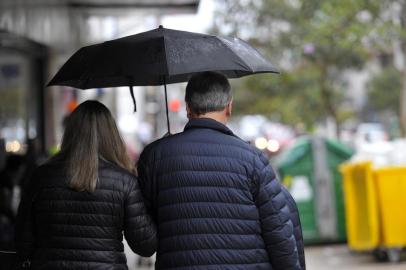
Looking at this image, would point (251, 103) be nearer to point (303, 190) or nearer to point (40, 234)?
point (303, 190)

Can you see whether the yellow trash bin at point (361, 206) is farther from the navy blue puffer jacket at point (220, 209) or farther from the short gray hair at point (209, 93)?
the short gray hair at point (209, 93)

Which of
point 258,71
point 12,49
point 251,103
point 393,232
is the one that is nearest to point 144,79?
point 258,71

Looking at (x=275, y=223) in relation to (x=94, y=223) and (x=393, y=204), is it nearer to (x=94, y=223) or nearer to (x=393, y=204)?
(x=94, y=223)

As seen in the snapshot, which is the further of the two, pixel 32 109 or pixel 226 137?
pixel 32 109

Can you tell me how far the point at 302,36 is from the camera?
19922mm

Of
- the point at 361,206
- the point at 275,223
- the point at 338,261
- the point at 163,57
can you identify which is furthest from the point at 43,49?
the point at 275,223

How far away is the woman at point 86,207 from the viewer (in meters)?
3.54

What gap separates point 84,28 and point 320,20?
6.41 meters

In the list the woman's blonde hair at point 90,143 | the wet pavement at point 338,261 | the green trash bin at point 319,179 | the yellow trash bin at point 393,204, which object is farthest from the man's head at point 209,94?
the green trash bin at point 319,179

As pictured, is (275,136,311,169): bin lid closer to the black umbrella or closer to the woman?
the black umbrella

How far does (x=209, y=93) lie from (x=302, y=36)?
16.8m

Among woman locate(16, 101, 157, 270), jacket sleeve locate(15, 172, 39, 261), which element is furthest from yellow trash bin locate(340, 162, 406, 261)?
jacket sleeve locate(15, 172, 39, 261)

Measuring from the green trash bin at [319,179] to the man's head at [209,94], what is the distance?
25.0 ft

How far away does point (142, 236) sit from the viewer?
11.5ft
